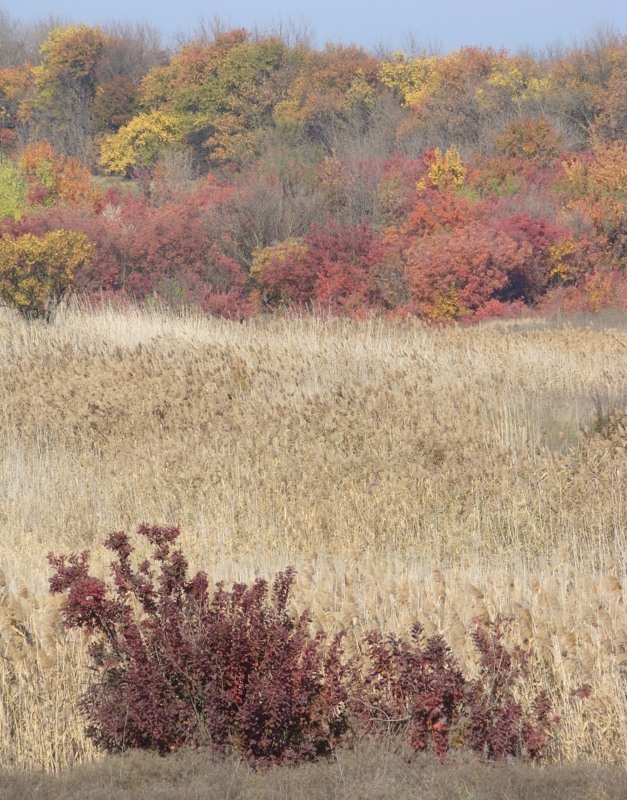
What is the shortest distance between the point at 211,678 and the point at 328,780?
2.24 feet

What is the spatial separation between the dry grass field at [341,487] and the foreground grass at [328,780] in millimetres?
394

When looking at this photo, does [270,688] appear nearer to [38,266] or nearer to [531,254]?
[38,266]

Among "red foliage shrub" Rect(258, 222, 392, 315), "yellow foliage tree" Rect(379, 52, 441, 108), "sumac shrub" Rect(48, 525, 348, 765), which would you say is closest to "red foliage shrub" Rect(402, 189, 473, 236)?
"red foliage shrub" Rect(258, 222, 392, 315)

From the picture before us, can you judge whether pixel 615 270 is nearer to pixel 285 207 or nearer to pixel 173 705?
pixel 285 207

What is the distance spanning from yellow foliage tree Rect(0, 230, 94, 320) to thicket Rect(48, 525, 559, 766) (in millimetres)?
20705

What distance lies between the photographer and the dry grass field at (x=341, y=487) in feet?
15.9

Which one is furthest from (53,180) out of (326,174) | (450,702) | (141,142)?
(450,702)

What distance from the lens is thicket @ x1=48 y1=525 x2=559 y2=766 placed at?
4320 millimetres

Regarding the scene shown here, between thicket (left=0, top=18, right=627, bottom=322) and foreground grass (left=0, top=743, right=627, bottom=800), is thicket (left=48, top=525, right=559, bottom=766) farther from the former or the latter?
thicket (left=0, top=18, right=627, bottom=322)

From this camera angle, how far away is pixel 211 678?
4438 mm

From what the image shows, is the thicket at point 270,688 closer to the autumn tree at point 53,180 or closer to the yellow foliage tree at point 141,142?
the autumn tree at point 53,180

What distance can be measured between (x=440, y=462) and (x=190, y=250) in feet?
70.1

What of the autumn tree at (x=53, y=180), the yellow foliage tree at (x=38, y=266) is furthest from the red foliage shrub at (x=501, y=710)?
the autumn tree at (x=53, y=180)

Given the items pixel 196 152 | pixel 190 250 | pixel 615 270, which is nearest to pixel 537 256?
pixel 615 270
